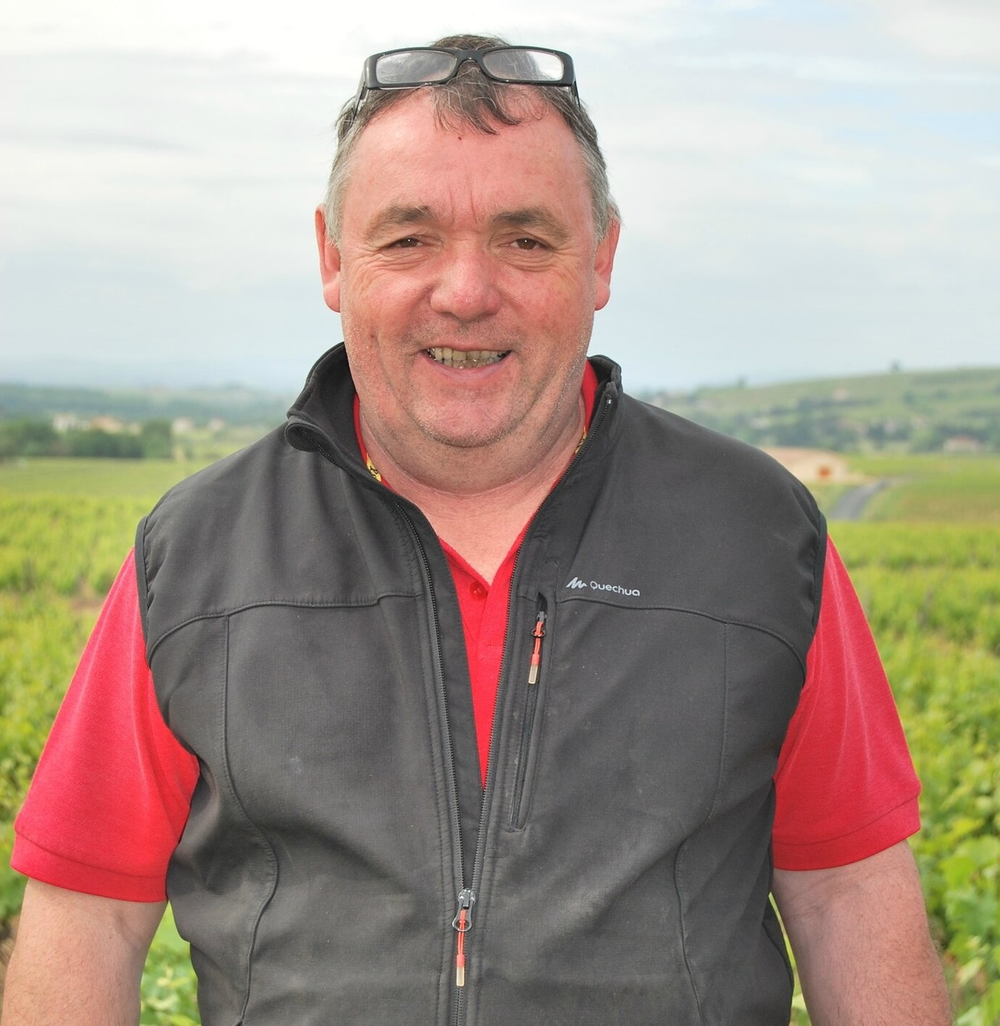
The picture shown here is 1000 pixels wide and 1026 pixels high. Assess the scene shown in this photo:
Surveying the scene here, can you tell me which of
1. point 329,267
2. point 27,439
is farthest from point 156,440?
point 329,267

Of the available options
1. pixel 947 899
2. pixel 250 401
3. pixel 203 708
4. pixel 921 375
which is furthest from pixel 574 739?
pixel 921 375

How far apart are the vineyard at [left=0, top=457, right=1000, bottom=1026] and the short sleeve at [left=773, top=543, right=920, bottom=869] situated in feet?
6.99

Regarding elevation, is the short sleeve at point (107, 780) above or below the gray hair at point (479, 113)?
below

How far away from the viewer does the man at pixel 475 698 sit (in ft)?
5.01

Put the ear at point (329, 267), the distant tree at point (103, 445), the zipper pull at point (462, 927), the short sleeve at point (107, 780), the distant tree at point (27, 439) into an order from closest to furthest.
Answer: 1. the zipper pull at point (462, 927)
2. the short sleeve at point (107, 780)
3. the ear at point (329, 267)
4. the distant tree at point (27, 439)
5. the distant tree at point (103, 445)

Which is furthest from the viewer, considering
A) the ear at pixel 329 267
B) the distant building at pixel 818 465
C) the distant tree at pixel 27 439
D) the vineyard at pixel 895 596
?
the distant building at pixel 818 465

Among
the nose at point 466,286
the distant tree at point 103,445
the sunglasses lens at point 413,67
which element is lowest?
the distant tree at point 103,445

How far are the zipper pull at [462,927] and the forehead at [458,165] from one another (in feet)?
3.20

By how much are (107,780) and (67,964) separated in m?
0.28

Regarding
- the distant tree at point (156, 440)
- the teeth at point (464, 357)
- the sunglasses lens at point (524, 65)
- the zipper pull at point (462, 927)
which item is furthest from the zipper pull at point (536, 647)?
the distant tree at point (156, 440)

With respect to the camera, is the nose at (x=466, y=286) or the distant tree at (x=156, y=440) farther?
the distant tree at (x=156, y=440)

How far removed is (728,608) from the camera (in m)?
1.66

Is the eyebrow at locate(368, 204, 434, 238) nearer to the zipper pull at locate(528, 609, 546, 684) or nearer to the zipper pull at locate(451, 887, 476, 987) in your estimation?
the zipper pull at locate(528, 609, 546, 684)

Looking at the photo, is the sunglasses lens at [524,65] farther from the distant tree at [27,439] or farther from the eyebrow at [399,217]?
the distant tree at [27,439]
